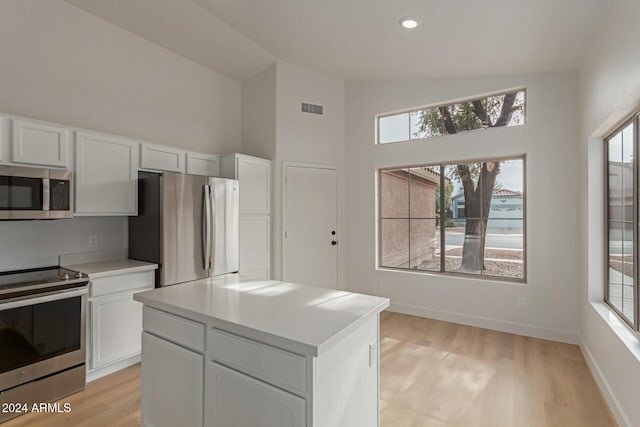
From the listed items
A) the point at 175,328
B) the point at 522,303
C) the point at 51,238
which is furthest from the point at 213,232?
the point at 522,303

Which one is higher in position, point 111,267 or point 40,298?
point 111,267

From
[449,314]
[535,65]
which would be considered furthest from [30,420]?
[535,65]

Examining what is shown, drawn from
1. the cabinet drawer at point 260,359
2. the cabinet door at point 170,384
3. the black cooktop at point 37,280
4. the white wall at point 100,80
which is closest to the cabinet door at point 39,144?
the white wall at point 100,80

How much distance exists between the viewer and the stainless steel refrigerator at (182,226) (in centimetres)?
305

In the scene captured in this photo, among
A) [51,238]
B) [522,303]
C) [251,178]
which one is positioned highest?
[251,178]

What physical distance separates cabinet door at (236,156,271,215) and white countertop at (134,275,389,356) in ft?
6.01

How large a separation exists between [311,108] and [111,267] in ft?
9.98

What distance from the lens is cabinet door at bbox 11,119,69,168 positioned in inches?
94.2

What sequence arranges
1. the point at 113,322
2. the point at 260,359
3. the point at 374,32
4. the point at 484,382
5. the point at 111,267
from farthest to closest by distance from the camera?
the point at 374,32 → the point at 111,267 → the point at 113,322 → the point at 484,382 → the point at 260,359

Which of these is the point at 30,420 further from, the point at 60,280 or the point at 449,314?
the point at 449,314

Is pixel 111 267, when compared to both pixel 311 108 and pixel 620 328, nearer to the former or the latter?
pixel 311 108

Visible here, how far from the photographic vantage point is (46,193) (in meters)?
2.48

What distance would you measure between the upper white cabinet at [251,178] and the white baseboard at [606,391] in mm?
3519

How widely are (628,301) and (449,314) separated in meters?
2.02
